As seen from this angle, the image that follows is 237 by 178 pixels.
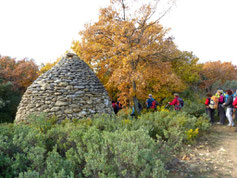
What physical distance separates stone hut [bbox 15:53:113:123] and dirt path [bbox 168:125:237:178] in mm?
3734

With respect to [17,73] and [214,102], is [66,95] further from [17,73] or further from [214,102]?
[17,73]

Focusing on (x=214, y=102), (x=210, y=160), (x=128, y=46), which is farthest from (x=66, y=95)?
(x=214, y=102)

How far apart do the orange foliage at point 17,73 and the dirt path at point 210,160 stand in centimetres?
1536

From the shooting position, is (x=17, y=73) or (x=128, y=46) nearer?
(x=128, y=46)

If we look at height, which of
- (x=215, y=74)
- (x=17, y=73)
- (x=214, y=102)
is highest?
(x=215, y=74)

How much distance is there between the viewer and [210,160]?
405 centimetres

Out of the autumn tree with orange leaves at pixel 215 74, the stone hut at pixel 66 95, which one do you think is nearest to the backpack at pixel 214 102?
the stone hut at pixel 66 95

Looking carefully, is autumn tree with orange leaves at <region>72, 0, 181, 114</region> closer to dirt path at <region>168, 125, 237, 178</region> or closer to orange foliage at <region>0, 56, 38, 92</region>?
dirt path at <region>168, 125, 237, 178</region>

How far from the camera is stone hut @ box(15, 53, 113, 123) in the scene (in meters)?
6.63

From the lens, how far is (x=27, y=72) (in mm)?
16891

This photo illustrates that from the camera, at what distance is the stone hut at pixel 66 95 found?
663cm

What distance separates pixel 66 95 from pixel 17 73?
37.6 ft

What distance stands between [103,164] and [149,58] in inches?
299

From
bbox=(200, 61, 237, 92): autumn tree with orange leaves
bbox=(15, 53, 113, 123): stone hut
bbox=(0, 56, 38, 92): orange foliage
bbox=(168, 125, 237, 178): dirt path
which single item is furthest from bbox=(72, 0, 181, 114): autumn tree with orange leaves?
bbox=(200, 61, 237, 92): autumn tree with orange leaves
